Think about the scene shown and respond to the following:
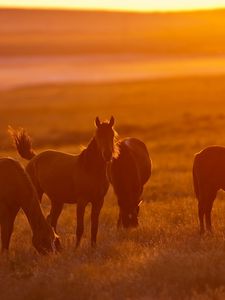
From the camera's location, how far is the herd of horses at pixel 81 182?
1140cm

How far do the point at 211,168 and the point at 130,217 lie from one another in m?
1.46

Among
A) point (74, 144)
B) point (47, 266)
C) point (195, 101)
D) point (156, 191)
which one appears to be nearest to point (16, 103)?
point (195, 101)

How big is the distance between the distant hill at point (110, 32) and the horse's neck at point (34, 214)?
70.5m

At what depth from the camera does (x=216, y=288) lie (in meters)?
9.20

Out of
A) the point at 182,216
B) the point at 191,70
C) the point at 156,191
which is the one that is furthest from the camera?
the point at 191,70

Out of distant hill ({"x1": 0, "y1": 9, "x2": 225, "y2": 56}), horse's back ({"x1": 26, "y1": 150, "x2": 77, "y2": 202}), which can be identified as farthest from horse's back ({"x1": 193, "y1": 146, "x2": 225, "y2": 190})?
distant hill ({"x1": 0, "y1": 9, "x2": 225, "y2": 56})

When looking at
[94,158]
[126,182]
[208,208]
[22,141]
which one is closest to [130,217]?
[126,182]

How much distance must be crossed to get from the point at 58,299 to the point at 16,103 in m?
39.4

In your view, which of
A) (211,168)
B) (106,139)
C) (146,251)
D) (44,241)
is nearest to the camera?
(146,251)

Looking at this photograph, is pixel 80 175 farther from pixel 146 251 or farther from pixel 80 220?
pixel 146 251

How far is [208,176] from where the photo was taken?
13172 mm

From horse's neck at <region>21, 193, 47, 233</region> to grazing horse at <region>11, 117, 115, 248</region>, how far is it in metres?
1.07

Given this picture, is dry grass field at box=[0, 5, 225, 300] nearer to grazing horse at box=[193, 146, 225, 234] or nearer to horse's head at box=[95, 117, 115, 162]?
grazing horse at box=[193, 146, 225, 234]

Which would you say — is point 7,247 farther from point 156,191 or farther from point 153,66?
point 153,66
